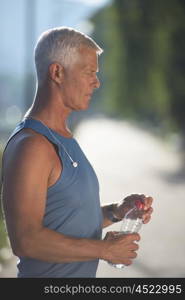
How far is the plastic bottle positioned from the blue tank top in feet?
0.47

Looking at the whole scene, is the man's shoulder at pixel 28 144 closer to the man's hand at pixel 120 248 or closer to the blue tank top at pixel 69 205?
the blue tank top at pixel 69 205

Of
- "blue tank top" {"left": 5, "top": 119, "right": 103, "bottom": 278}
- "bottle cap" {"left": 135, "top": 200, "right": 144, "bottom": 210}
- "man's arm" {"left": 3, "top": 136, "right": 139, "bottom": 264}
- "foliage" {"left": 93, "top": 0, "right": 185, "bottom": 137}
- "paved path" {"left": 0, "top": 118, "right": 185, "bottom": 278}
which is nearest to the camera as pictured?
"man's arm" {"left": 3, "top": 136, "right": 139, "bottom": 264}

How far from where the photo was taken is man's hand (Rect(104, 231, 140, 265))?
2289 mm

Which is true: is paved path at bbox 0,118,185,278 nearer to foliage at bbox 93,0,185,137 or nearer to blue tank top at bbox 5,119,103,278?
Answer: foliage at bbox 93,0,185,137

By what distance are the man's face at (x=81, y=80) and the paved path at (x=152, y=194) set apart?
158 inches

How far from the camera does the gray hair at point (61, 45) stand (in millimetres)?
2305

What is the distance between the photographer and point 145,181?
1477 cm

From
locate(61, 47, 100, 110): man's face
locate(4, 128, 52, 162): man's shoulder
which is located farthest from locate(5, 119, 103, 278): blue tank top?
locate(61, 47, 100, 110): man's face

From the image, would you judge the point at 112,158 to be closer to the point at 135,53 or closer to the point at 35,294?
the point at 135,53

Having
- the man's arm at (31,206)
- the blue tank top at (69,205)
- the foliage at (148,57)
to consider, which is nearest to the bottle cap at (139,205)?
the blue tank top at (69,205)

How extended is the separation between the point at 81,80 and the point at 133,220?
0.60 metres

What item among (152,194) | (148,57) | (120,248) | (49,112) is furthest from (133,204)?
(148,57)

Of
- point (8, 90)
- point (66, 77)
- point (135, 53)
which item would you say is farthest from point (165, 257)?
point (8, 90)

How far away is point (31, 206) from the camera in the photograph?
7.16 ft
